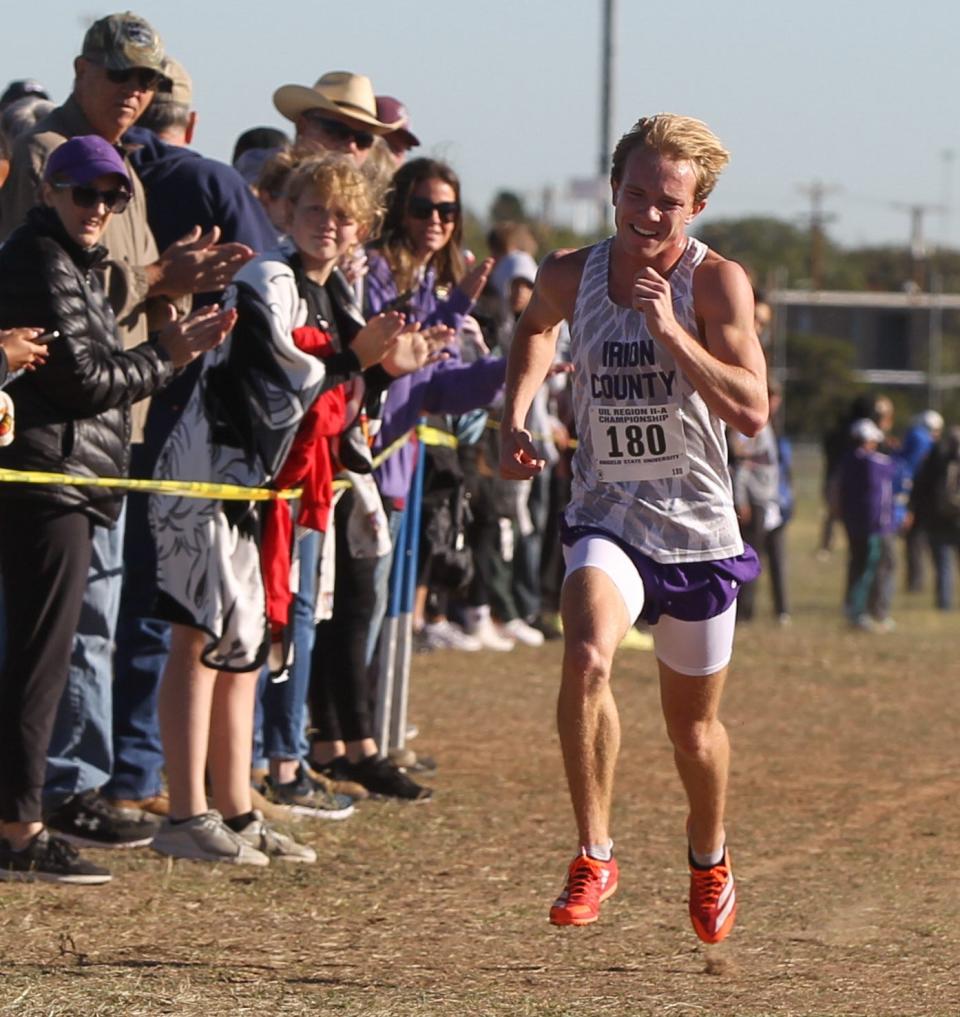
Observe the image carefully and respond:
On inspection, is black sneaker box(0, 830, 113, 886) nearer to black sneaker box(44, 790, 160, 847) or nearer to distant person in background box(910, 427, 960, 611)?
black sneaker box(44, 790, 160, 847)

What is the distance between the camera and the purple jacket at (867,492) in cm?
1900

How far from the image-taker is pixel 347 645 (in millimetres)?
8195

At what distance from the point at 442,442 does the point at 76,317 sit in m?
3.03

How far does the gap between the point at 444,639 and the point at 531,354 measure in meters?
7.44

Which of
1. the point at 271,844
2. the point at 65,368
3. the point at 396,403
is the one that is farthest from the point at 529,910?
the point at 396,403

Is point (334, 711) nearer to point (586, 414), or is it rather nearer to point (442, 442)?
point (442, 442)

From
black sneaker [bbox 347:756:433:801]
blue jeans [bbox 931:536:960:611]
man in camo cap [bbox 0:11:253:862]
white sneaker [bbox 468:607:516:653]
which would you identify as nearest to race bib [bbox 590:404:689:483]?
man in camo cap [bbox 0:11:253:862]

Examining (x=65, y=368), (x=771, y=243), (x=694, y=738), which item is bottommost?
(x=694, y=738)

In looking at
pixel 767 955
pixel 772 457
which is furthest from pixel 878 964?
pixel 772 457

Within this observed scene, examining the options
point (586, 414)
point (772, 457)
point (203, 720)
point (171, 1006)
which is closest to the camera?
point (171, 1006)

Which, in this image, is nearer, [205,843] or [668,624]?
[668,624]

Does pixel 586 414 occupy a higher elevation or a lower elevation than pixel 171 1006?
higher

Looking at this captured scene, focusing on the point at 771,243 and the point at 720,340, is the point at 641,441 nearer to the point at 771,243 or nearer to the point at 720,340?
the point at 720,340

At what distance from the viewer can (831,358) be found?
90.1 m
